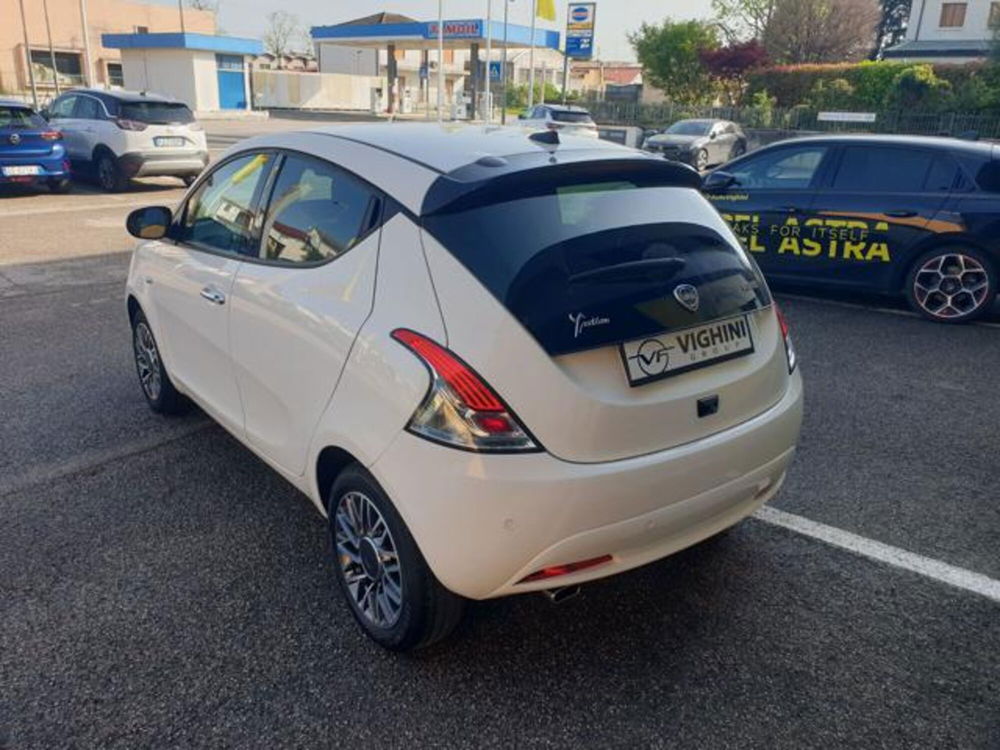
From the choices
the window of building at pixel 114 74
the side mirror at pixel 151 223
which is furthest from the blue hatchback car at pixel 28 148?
the window of building at pixel 114 74

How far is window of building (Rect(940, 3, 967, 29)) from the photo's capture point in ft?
160

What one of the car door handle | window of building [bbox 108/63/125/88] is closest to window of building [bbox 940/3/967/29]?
window of building [bbox 108/63/125/88]

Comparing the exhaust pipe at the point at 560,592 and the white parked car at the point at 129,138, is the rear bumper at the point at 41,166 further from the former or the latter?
the exhaust pipe at the point at 560,592

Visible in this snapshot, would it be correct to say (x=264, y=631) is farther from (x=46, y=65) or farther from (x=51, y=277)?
(x=46, y=65)

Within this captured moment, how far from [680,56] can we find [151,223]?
39.6 m

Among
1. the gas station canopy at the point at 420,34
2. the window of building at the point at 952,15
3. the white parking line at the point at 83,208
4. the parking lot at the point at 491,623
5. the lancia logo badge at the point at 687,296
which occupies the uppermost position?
the window of building at the point at 952,15

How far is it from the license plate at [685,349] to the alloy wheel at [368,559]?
36.6 inches

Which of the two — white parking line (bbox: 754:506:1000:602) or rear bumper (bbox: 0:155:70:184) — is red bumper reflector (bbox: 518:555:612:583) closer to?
white parking line (bbox: 754:506:1000:602)

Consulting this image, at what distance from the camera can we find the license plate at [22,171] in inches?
495

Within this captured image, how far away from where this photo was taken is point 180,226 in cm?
393

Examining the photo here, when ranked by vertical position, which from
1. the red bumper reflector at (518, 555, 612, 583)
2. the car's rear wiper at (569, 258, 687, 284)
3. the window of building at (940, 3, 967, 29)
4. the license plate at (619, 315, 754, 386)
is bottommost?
the red bumper reflector at (518, 555, 612, 583)

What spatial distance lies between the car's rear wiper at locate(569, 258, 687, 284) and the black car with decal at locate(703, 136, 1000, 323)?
5.47m

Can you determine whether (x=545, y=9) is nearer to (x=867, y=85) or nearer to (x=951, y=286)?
(x=867, y=85)

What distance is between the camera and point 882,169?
288 inches
